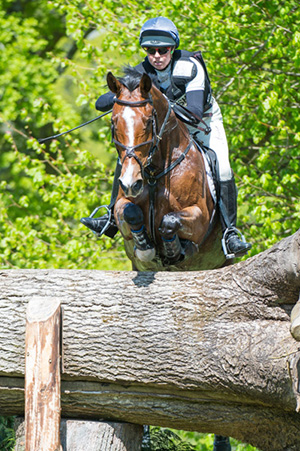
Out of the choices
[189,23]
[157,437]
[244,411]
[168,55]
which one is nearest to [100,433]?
[244,411]

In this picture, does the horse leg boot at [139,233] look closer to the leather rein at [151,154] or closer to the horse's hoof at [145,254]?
the horse's hoof at [145,254]

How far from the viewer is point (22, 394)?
499cm

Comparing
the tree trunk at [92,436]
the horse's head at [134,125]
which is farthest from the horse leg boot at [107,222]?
the tree trunk at [92,436]

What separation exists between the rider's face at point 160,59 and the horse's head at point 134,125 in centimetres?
57

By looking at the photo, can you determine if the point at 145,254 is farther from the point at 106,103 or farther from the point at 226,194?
the point at 106,103

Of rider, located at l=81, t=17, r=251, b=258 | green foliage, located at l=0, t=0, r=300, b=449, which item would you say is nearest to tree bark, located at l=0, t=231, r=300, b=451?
rider, located at l=81, t=17, r=251, b=258

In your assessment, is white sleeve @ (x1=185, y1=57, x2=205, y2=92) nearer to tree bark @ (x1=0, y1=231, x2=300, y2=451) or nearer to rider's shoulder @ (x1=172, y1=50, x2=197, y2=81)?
rider's shoulder @ (x1=172, y1=50, x2=197, y2=81)

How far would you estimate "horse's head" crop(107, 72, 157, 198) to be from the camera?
4793 millimetres

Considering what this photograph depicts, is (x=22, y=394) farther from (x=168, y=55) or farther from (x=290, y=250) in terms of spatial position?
(x=168, y=55)

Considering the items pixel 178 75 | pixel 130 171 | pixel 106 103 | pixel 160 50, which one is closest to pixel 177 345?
pixel 130 171

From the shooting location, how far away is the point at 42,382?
4.65 metres

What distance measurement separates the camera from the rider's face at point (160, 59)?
5682 millimetres

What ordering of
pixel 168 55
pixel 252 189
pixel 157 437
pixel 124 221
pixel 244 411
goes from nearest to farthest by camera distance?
pixel 244 411 < pixel 124 221 < pixel 168 55 < pixel 157 437 < pixel 252 189

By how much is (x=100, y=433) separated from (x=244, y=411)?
1039 millimetres
